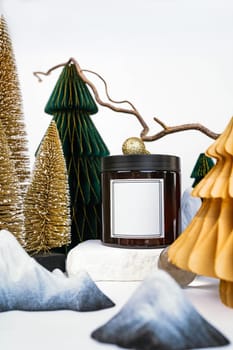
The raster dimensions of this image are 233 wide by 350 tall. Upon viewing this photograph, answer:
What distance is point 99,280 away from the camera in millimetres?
374

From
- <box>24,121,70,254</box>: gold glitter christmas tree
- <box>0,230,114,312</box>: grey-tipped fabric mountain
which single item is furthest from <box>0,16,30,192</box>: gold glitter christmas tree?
<box>0,230,114,312</box>: grey-tipped fabric mountain

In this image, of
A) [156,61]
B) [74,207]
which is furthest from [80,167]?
[156,61]

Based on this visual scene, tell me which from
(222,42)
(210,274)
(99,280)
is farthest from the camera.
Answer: (222,42)

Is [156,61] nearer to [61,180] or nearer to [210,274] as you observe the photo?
[61,180]

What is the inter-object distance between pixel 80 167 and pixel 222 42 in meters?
0.24

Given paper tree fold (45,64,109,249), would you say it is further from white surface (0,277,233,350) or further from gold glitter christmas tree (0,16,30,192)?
white surface (0,277,233,350)

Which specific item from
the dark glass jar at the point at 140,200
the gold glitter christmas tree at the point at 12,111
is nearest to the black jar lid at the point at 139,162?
the dark glass jar at the point at 140,200

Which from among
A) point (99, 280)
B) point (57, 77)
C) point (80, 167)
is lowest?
point (99, 280)

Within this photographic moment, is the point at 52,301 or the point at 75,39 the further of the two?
the point at 75,39

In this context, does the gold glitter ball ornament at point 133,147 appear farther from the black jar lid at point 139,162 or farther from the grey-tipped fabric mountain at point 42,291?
the grey-tipped fabric mountain at point 42,291

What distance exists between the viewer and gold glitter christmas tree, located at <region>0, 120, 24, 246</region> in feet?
1.23

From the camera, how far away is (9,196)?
1.25 ft

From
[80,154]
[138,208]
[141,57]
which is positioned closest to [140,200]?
[138,208]

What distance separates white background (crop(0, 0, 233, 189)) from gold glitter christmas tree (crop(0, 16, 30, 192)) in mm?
86
